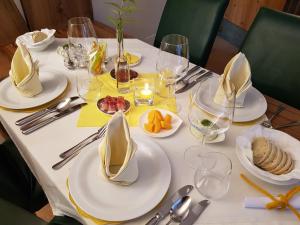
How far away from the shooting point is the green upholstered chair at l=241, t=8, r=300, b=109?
3.77 feet

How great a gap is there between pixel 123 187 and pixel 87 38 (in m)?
0.72

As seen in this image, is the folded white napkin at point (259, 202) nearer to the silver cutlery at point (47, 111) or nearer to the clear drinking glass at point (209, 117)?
the clear drinking glass at point (209, 117)

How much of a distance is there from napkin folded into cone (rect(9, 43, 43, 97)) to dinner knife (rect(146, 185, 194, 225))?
0.62 meters

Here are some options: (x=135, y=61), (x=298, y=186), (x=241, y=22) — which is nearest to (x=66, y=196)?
(x=298, y=186)

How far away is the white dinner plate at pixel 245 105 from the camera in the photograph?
836 millimetres

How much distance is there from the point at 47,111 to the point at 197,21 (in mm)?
983

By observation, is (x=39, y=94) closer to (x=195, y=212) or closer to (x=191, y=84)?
(x=191, y=84)

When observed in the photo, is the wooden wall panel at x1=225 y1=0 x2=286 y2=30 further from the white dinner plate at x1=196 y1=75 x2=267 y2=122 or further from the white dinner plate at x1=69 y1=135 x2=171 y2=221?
the white dinner plate at x1=69 y1=135 x2=171 y2=221

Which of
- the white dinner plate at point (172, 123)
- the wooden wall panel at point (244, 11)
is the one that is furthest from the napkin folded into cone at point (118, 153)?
the wooden wall panel at point (244, 11)

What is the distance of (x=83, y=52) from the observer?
3.69 ft

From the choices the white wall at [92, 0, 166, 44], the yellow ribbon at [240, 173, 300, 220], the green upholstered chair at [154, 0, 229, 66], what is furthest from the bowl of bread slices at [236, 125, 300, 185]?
the white wall at [92, 0, 166, 44]

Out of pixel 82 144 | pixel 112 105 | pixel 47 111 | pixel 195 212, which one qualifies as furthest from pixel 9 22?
pixel 195 212

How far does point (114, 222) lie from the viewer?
22.2 inches

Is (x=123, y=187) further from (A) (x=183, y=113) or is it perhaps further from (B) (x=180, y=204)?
(A) (x=183, y=113)
